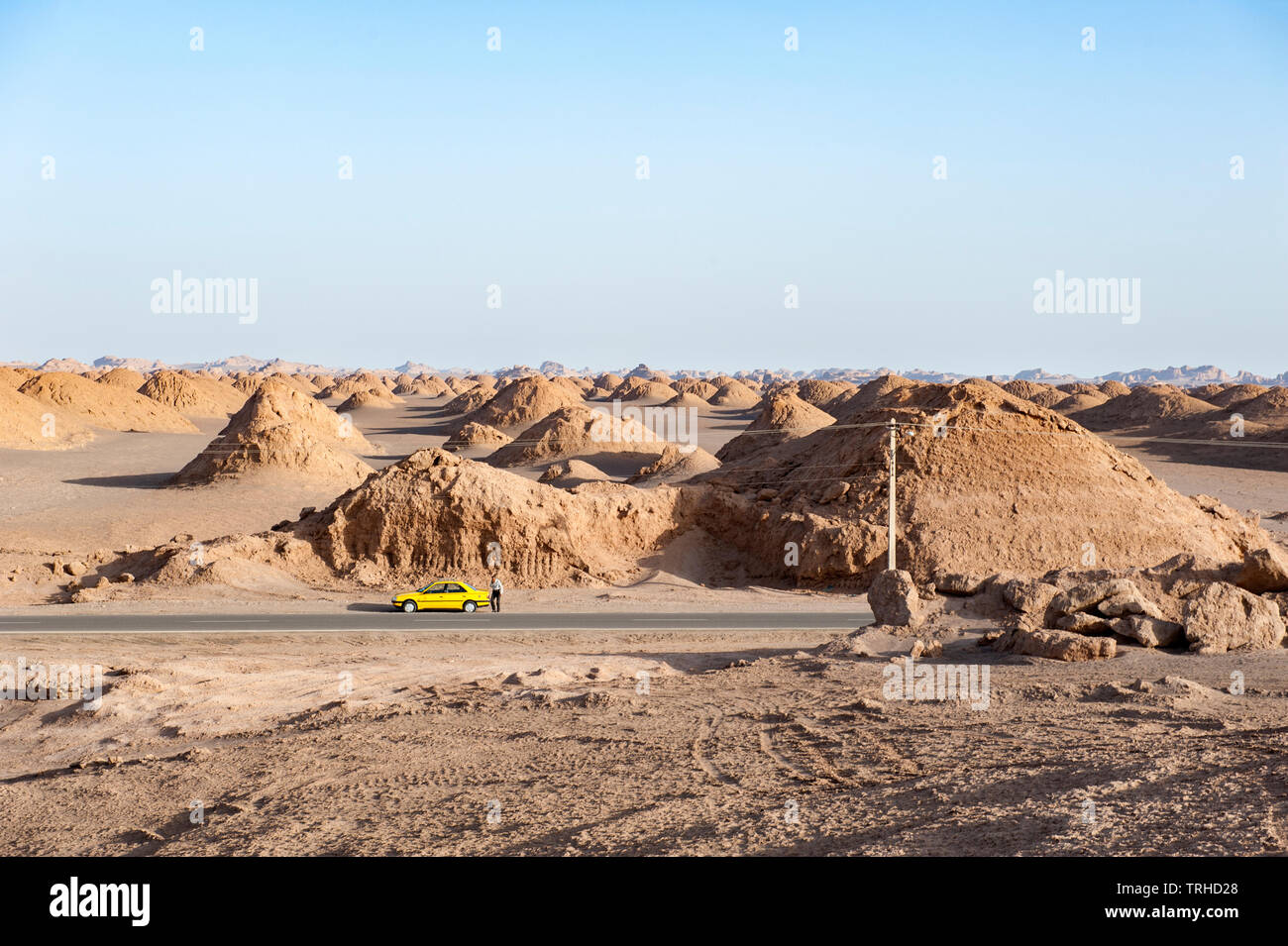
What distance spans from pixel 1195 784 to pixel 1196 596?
9308 mm

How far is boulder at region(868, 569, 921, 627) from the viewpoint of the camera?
824 inches

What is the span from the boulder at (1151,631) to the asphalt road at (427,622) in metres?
8.50

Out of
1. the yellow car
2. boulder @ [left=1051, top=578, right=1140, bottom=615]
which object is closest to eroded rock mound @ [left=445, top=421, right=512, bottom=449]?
the yellow car

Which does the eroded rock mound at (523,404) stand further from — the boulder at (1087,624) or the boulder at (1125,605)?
the boulder at (1087,624)

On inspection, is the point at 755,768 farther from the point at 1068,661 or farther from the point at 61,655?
the point at 61,655

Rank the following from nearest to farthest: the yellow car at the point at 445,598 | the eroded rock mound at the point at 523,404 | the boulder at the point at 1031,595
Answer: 1. the boulder at the point at 1031,595
2. the yellow car at the point at 445,598
3. the eroded rock mound at the point at 523,404

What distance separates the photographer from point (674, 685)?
17578mm

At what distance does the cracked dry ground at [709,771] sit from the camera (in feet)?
32.2

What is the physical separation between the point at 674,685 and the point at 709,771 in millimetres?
5132

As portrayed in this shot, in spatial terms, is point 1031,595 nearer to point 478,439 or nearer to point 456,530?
point 456,530

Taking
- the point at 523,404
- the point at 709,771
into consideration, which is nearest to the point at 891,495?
the point at 709,771

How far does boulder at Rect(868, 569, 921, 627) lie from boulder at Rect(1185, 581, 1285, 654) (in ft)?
15.9

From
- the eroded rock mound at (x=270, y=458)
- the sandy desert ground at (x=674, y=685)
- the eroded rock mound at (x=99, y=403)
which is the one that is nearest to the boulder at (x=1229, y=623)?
the sandy desert ground at (x=674, y=685)
